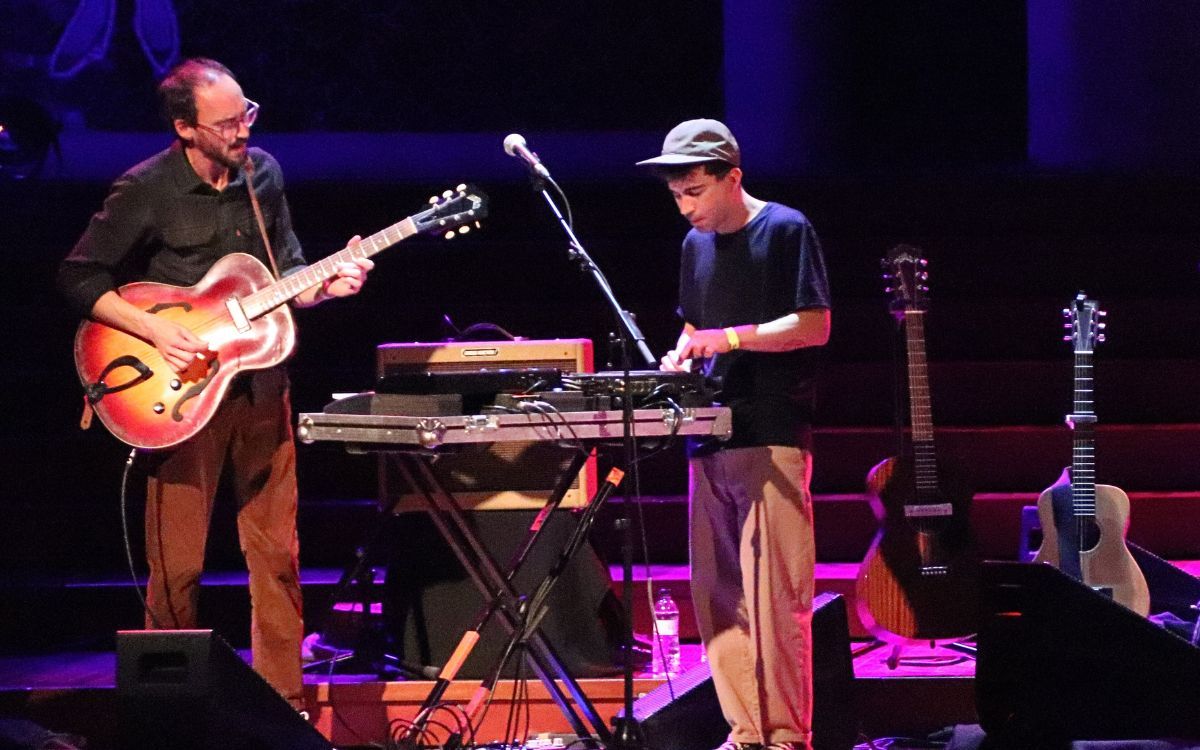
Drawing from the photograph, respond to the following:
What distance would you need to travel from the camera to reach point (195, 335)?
4703 millimetres

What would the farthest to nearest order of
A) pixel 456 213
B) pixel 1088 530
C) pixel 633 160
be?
pixel 633 160 < pixel 1088 530 < pixel 456 213

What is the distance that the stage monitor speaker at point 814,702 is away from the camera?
470 centimetres

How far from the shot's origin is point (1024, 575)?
4.57 m

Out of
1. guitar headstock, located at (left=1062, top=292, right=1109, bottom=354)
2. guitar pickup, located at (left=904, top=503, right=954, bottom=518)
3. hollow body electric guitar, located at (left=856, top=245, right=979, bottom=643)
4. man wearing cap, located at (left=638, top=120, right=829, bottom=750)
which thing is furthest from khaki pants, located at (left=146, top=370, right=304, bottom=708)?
guitar headstock, located at (left=1062, top=292, right=1109, bottom=354)

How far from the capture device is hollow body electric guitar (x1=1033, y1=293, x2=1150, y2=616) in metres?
5.49

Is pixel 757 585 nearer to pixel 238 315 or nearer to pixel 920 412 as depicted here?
pixel 920 412

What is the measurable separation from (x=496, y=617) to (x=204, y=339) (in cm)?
139

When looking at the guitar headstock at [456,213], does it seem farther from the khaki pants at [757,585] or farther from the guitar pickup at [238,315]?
the khaki pants at [757,585]

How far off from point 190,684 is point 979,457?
156 inches

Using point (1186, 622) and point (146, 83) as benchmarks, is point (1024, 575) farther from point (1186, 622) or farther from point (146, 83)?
point (146, 83)

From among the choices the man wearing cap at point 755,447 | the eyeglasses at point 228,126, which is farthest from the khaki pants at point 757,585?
the eyeglasses at point 228,126

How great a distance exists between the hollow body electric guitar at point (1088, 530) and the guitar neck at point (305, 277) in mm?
2568

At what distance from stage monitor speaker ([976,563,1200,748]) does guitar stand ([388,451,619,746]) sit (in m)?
1.20

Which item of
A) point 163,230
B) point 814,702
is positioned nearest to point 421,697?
point 814,702
